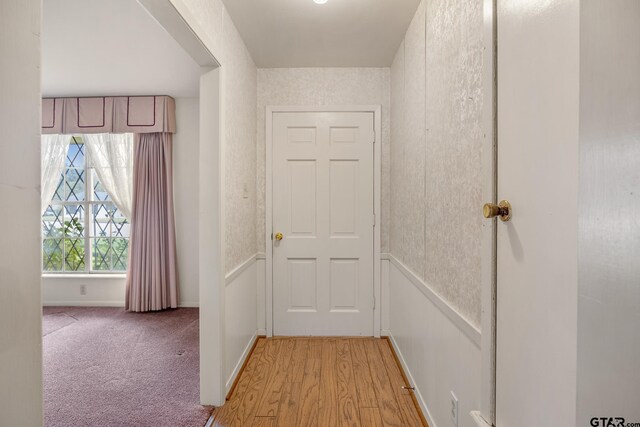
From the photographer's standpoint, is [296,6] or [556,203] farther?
[296,6]

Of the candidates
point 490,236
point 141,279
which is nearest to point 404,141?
point 490,236

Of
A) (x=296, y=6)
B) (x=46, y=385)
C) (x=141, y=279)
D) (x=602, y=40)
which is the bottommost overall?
(x=46, y=385)

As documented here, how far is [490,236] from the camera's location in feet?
3.12

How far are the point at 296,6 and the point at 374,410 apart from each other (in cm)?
250

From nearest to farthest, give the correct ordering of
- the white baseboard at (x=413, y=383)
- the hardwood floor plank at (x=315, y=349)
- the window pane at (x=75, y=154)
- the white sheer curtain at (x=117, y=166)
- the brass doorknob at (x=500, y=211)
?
the brass doorknob at (x=500, y=211), the white baseboard at (x=413, y=383), the hardwood floor plank at (x=315, y=349), the white sheer curtain at (x=117, y=166), the window pane at (x=75, y=154)

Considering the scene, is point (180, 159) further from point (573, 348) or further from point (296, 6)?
point (573, 348)

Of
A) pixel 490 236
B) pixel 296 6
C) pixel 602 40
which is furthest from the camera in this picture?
pixel 296 6

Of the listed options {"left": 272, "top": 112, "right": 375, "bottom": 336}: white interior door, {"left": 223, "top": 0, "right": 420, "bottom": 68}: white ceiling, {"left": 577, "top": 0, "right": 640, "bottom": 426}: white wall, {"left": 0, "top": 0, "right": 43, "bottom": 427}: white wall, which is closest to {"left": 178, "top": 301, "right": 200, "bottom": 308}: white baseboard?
{"left": 272, "top": 112, "right": 375, "bottom": 336}: white interior door

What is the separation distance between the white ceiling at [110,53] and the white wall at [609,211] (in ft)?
7.94

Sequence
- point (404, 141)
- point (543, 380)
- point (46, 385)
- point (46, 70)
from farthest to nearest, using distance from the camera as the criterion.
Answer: point (46, 70) → point (404, 141) → point (46, 385) → point (543, 380)

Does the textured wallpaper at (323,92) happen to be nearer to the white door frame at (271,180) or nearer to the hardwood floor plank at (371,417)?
the white door frame at (271,180)

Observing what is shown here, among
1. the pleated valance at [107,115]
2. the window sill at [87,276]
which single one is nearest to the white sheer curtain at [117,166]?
the pleated valance at [107,115]

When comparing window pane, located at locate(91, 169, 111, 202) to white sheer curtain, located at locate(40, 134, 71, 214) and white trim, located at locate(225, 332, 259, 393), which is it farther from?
white trim, located at locate(225, 332, 259, 393)

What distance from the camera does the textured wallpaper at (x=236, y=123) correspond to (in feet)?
6.03
